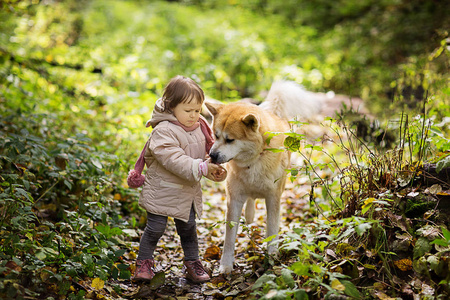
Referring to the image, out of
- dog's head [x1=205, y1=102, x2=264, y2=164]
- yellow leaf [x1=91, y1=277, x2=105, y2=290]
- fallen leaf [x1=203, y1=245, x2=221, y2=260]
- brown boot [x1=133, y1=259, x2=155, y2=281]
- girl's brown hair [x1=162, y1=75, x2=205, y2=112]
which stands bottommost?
yellow leaf [x1=91, y1=277, x2=105, y2=290]

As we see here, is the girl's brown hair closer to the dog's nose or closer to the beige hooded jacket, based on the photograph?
the beige hooded jacket

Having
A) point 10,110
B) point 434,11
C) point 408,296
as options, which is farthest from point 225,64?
point 408,296

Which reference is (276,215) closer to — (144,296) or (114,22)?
(144,296)

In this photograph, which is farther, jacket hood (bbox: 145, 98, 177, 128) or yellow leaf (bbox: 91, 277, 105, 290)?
Answer: jacket hood (bbox: 145, 98, 177, 128)

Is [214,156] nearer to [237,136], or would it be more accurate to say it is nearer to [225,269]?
[237,136]

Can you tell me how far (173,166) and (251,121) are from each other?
79 centimetres

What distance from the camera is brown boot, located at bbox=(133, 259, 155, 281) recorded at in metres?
3.24

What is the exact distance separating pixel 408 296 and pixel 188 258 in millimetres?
1749

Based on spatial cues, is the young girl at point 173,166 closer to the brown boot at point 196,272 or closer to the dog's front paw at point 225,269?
the brown boot at point 196,272

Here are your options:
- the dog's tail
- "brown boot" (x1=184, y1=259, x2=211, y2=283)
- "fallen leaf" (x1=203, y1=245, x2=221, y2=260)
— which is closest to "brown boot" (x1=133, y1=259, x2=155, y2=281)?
"brown boot" (x1=184, y1=259, x2=211, y2=283)

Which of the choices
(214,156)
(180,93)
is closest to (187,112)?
(180,93)

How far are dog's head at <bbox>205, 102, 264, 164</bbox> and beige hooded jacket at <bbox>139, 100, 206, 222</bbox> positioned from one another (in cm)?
21

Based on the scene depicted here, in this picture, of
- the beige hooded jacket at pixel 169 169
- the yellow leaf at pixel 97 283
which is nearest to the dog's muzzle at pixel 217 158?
the beige hooded jacket at pixel 169 169

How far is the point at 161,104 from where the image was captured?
132 inches
